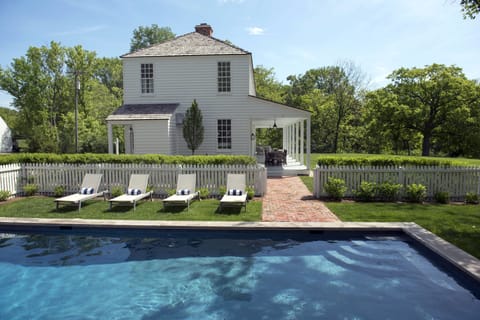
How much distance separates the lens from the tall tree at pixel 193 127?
1758 cm

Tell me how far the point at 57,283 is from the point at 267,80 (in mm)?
44246

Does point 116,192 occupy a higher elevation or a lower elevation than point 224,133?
lower

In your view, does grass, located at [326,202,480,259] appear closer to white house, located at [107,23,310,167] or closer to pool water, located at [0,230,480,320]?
pool water, located at [0,230,480,320]

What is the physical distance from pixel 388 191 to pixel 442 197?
1811mm

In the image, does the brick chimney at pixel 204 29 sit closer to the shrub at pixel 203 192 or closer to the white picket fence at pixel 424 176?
the shrub at pixel 203 192

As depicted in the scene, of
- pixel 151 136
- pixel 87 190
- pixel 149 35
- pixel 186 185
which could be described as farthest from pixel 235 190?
pixel 149 35

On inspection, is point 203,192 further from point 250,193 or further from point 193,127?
point 193,127

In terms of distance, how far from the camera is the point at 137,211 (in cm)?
955

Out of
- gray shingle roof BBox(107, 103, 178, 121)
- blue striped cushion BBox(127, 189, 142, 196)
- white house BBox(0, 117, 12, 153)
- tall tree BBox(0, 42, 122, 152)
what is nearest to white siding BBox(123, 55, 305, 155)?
gray shingle roof BBox(107, 103, 178, 121)

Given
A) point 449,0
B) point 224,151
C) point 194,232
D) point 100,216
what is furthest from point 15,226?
point 449,0

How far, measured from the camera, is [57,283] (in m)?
5.81

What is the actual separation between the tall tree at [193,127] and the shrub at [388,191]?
10.5m

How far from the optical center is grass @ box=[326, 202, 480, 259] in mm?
6875

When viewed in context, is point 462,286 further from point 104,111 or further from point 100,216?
point 104,111
